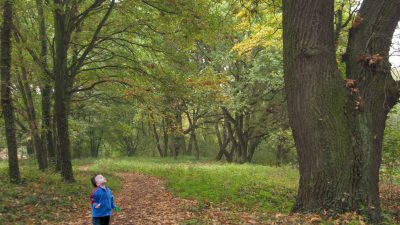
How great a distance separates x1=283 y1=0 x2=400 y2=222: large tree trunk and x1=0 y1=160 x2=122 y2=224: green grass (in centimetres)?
630

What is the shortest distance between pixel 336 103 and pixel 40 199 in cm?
833

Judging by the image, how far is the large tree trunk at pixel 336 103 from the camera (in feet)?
20.1

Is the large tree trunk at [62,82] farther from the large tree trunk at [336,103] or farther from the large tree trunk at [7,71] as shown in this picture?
the large tree trunk at [336,103]

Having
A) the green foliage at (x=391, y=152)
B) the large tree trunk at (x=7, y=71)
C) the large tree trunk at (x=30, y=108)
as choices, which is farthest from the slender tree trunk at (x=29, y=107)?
the green foliage at (x=391, y=152)

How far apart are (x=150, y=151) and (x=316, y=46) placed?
48702 mm

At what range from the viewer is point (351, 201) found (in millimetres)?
6133

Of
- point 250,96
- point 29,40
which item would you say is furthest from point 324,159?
point 250,96

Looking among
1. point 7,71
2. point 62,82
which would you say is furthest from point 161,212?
point 62,82

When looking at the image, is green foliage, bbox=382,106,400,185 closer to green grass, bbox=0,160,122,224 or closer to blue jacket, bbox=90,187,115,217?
blue jacket, bbox=90,187,115,217

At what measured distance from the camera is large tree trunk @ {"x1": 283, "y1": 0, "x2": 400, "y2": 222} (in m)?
6.13

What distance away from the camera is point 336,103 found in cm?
622

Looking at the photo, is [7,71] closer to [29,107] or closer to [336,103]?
[29,107]

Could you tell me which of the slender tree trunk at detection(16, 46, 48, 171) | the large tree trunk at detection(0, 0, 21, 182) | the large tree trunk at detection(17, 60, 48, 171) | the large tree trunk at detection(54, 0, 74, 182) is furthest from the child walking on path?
the large tree trunk at detection(17, 60, 48, 171)

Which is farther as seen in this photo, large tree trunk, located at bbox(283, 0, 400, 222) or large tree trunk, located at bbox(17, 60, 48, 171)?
large tree trunk, located at bbox(17, 60, 48, 171)
